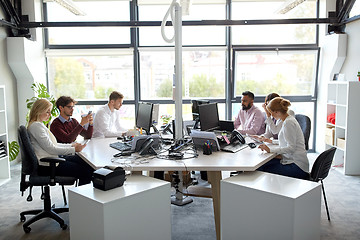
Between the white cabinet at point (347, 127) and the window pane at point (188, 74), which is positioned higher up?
the window pane at point (188, 74)

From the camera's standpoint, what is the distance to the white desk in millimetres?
2979

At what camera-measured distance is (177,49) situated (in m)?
3.74

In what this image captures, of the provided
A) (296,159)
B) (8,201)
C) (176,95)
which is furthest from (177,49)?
(8,201)

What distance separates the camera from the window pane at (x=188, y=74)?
6.93 metres

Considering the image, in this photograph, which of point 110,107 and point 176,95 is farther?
point 110,107

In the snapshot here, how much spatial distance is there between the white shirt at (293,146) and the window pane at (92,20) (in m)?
4.33

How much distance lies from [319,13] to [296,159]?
4.44 m

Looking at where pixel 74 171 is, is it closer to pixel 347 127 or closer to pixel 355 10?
pixel 347 127

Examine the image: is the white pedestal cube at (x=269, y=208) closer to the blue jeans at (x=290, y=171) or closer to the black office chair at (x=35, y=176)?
the blue jeans at (x=290, y=171)

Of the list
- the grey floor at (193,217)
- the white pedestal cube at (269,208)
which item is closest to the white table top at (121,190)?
the white pedestal cube at (269,208)

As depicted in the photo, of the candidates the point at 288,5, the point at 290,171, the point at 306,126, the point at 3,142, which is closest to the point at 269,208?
the point at 290,171

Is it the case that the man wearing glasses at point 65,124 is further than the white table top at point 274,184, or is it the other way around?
the man wearing glasses at point 65,124

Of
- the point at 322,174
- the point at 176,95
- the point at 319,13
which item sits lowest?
the point at 322,174

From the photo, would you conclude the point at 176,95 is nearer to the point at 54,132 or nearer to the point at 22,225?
the point at 54,132
